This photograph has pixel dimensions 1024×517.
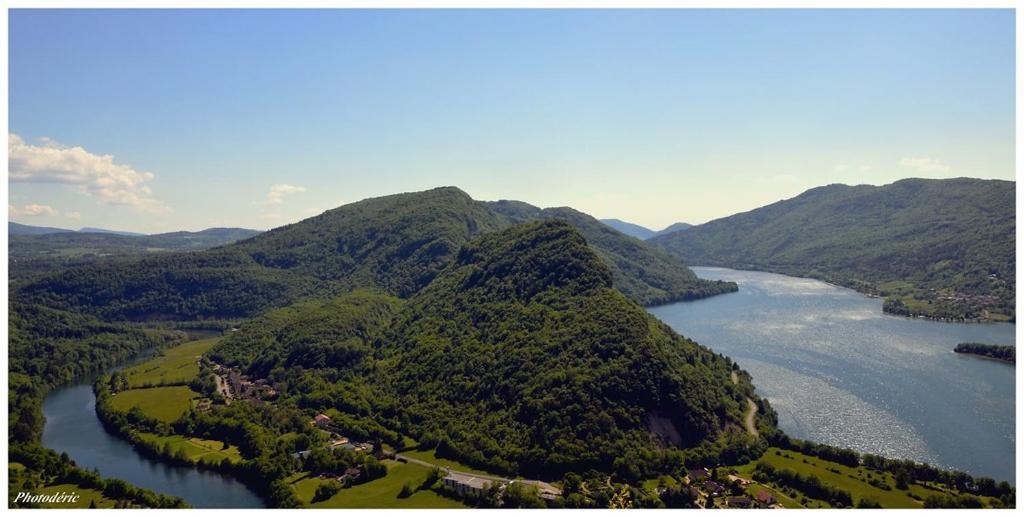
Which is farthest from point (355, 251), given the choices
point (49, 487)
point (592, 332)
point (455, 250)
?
point (49, 487)

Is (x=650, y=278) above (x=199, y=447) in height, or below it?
above

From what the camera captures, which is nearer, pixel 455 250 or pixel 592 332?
pixel 592 332

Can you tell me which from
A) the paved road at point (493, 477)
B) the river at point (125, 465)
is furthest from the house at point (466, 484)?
the river at point (125, 465)

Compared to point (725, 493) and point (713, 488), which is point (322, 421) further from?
point (725, 493)

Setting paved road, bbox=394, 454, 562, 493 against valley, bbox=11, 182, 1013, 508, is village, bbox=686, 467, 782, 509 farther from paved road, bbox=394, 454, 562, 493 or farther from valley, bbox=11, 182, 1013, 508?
paved road, bbox=394, 454, 562, 493

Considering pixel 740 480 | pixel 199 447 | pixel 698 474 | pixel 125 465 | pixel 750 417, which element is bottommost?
pixel 125 465

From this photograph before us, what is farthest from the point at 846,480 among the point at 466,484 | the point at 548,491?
the point at 466,484

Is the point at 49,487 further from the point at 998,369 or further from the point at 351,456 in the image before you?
the point at 998,369

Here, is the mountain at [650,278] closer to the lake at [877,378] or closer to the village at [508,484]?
the lake at [877,378]
